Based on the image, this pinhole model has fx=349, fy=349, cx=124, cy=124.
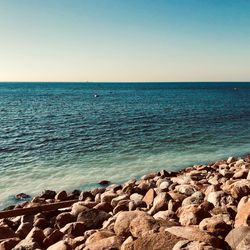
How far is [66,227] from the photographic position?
790 centimetres

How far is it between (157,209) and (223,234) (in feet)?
8.37

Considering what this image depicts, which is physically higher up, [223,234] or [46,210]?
[223,234]

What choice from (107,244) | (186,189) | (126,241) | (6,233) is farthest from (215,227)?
(6,233)

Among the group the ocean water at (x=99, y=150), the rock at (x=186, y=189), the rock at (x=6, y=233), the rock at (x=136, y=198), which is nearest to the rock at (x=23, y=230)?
the rock at (x=6, y=233)

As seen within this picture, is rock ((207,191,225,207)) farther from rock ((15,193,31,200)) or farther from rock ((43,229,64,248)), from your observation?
rock ((15,193,31,200))

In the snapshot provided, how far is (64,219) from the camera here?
855cm

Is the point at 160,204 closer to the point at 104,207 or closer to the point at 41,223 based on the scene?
the point at 104,207

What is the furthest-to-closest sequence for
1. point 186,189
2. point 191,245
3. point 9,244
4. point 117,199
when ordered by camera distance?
point 186,189
point 117,199
point 9,244
point 191,245

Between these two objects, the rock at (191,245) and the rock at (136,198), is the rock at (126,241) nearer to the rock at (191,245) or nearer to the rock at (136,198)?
the rock at (191,245)

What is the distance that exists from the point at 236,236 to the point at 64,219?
4.39 m

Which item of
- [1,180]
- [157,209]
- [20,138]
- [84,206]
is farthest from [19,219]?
[20,138]

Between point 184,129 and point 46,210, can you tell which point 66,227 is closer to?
point 46,210

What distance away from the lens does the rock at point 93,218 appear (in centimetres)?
816

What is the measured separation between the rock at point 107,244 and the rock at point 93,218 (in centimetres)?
184
